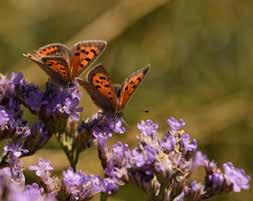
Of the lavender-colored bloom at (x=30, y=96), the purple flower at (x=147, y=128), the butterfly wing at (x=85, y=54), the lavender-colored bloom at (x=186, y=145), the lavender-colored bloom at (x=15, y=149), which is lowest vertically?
the lavender-colored bloom at (x=186, y=145)

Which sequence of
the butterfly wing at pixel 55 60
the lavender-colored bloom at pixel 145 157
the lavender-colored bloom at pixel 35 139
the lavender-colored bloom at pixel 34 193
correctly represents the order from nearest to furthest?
Answer: the lavender-colored bloom at pixel 34 193 < the lavender-colored bloom at pixel 145 157 < the butterfly wing at pixel 55 60 < the lavender-colored bloom at pixel 35 139

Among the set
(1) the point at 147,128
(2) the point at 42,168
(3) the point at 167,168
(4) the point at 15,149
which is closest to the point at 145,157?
(3) the point at 167,168

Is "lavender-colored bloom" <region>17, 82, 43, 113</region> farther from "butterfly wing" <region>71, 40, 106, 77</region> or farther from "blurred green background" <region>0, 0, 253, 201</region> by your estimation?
"blurred green background" <region>0, 0, 253, 201</region>

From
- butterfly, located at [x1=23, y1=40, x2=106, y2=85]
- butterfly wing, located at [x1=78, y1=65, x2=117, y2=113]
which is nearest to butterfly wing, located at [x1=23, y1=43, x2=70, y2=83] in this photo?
butterfly, located at [x1=23, y1=40, x2=106, y2=85]

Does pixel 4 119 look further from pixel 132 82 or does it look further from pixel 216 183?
pixel 216 183

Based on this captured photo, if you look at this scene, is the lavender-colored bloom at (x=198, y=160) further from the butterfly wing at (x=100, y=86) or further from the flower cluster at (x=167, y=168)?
the butterfly wing at (x=100, y=86)

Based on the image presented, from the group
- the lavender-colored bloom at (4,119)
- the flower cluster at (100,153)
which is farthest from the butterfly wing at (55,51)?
the lavender-colored bloom at (4,119)

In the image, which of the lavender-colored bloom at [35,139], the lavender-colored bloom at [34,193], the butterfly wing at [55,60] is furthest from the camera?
the lavender-colored bloom at [35,139]

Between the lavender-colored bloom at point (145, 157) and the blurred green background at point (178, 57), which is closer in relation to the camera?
the lavender-colored bloom at point (145, 157)
